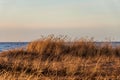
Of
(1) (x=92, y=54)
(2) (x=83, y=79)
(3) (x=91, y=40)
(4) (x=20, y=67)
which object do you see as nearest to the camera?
(2) (x=83, y=79)

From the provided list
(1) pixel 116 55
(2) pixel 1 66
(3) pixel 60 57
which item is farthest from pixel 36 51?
(2) pixel 1 66

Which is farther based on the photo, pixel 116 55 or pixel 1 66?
pixel 116 55

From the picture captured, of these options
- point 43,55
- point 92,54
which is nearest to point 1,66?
→ point 43,55

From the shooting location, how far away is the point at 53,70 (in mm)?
12312

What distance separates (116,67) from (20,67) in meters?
3.08

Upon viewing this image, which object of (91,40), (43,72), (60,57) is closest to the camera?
(43,72)

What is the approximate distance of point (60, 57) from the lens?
1702cm

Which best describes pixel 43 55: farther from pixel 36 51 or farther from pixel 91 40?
pixel 91 40

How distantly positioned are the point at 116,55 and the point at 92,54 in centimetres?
106

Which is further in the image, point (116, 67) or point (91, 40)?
point (91, 40)

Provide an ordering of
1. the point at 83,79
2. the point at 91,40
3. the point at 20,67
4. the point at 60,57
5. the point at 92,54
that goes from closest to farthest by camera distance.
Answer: the point at 83,79
the point at 20,67
the point at 60,57
the point at 92,54
the point at 91,40

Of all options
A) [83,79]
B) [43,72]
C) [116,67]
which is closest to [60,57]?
[116,67]

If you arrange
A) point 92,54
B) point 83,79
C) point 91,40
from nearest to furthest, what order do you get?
point 83,79
point 92,54
point 91,40

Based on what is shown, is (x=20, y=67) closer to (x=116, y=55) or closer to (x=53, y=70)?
(x=53, y=70)
